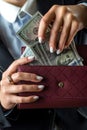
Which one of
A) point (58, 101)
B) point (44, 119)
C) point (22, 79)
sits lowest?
point (44, 119)

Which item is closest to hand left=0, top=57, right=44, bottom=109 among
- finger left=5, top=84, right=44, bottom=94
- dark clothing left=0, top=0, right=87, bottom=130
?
finger left=5, top=84, right=44, bottom=94

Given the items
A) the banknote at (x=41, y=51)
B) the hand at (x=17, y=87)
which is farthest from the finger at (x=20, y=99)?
the banknote at (x=41, y=51)

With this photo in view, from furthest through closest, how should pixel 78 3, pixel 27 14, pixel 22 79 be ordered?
pixel 78 3 → pixel 27 14 → pixel 22 79

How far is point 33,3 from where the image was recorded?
3.60ft

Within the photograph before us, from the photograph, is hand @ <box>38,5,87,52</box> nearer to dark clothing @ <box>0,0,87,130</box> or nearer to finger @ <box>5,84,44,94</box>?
finger @ <box>5,84,44,94</box>

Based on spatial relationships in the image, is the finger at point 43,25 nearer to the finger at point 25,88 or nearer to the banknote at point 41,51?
the banknote at point 41,51

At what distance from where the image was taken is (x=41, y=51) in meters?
0.87

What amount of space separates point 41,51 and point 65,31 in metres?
0.09

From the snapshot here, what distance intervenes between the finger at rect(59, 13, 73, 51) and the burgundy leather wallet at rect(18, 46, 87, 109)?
A: 7 centimetres

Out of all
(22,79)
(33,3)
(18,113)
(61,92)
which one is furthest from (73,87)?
(33,3)

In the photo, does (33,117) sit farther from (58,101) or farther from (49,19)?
(49,19)

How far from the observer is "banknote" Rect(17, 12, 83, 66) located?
0.87m

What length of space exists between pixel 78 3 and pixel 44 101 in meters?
0.52

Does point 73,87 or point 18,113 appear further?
point 18,113
